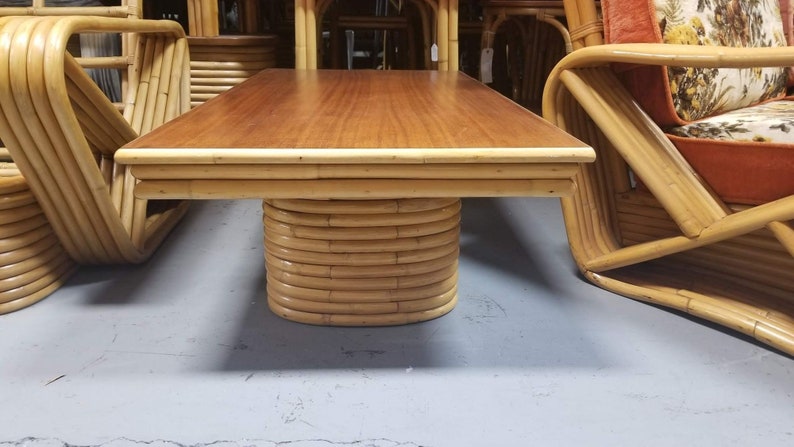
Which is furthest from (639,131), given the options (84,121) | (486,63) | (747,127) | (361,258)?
(84,121)

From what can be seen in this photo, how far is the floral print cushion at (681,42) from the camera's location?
3.93ft

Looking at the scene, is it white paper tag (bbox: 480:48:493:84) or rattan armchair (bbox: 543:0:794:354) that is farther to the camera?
white paper tag (bbox: 480:48:493:84)

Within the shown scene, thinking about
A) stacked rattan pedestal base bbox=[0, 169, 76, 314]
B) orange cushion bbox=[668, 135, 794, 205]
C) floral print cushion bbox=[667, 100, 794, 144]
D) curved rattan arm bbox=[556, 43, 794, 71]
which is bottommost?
stacked rattan pedestal base bbox=[0, 169, 76, 314]

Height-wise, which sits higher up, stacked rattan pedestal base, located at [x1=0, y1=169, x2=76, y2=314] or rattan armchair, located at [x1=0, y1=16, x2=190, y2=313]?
rattan armchair, located at [x1=0, y1=16, x2=190, y2=313]

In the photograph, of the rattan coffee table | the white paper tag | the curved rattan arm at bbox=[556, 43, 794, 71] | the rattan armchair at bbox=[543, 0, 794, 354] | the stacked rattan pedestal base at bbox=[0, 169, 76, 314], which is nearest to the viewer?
the rattan coffee table

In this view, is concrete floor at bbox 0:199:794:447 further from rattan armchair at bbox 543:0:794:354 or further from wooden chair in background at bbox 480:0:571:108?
wooden chair in background at bbox 480:0:571:108

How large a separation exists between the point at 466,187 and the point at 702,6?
2.90 feet

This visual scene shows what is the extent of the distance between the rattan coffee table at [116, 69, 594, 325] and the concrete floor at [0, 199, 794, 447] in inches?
3.3

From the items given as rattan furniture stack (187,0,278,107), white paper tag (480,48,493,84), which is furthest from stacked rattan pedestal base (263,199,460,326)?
rattan furniture stack (187,0,278,107)

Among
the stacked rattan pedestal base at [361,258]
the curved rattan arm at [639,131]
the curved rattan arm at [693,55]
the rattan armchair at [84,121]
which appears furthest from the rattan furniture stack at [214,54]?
the curved rattan arm at [693,55]

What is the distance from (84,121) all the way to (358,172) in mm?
808

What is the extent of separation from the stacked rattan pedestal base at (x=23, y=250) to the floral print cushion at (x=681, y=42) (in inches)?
50.2

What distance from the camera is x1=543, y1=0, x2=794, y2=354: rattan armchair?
1.05 m

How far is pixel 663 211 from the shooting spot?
51.9 inches
